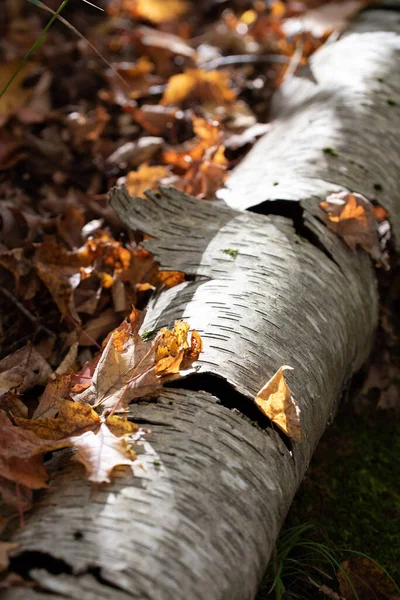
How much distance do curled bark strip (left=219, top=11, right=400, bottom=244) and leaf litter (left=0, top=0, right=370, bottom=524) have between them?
0.78ft

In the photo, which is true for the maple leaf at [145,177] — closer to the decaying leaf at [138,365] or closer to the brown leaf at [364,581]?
the decaying leaf at [138,365]

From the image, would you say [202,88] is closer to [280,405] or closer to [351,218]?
[351,218]

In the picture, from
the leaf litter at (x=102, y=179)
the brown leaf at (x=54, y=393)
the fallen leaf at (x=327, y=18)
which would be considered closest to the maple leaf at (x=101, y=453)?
the leaf litter at (x=102, y=179)

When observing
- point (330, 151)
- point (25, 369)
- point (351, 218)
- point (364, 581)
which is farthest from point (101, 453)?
point (330, 151)

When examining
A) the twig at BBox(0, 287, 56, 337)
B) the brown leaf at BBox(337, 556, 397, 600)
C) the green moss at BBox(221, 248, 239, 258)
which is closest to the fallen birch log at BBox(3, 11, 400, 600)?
the green moss at BBox(221, 248, 239, 258)

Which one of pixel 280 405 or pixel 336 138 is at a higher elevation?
pixel 336 138

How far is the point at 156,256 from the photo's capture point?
1.97 m

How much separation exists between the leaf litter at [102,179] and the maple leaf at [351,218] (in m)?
0.43

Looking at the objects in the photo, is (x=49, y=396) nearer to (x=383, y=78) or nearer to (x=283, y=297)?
(x=283, y=297)

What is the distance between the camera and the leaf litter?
1484mm

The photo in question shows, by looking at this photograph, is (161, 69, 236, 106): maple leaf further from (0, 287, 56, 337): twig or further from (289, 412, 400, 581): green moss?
(289, 412, 400, 581): green moss

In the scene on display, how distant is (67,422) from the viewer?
4.82ft

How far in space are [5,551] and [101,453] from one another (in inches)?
10.8

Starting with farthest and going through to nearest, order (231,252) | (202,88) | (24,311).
Result: 1. (202,88)
2. (24,311)
3. (231,252)
